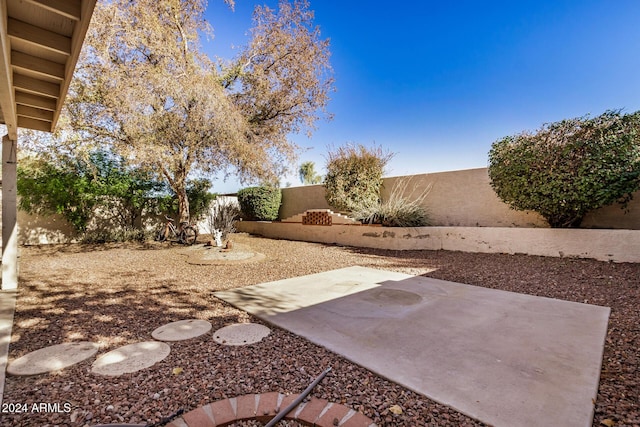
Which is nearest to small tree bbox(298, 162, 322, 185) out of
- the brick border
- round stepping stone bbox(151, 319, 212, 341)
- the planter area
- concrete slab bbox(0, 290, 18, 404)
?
the planter area

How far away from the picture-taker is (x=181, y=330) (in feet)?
8.66

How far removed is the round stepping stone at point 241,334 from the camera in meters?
2.43

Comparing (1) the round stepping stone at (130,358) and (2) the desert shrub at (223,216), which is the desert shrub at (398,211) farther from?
(1) the round stepping stone at (130,358)

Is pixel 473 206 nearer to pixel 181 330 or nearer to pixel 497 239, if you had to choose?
pixel 497 239

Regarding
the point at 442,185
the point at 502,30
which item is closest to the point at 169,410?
the point at 442,185

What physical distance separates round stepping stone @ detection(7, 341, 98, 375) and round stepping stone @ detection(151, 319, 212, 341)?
0.46 meters

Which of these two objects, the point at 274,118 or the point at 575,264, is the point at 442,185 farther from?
the point at 274,118

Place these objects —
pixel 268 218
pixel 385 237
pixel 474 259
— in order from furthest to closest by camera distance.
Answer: pixel 268 218 < pixel 385 237 < pixel 474 259

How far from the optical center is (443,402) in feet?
5.34

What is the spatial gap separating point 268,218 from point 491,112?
30.2 feet

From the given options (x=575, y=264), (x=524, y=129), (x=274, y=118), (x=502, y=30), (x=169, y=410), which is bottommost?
(x=169, y=410)

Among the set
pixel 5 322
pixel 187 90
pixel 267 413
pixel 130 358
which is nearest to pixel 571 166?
pixel 267 413

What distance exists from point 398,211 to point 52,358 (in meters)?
7.32

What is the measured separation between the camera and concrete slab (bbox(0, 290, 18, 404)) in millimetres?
2057
